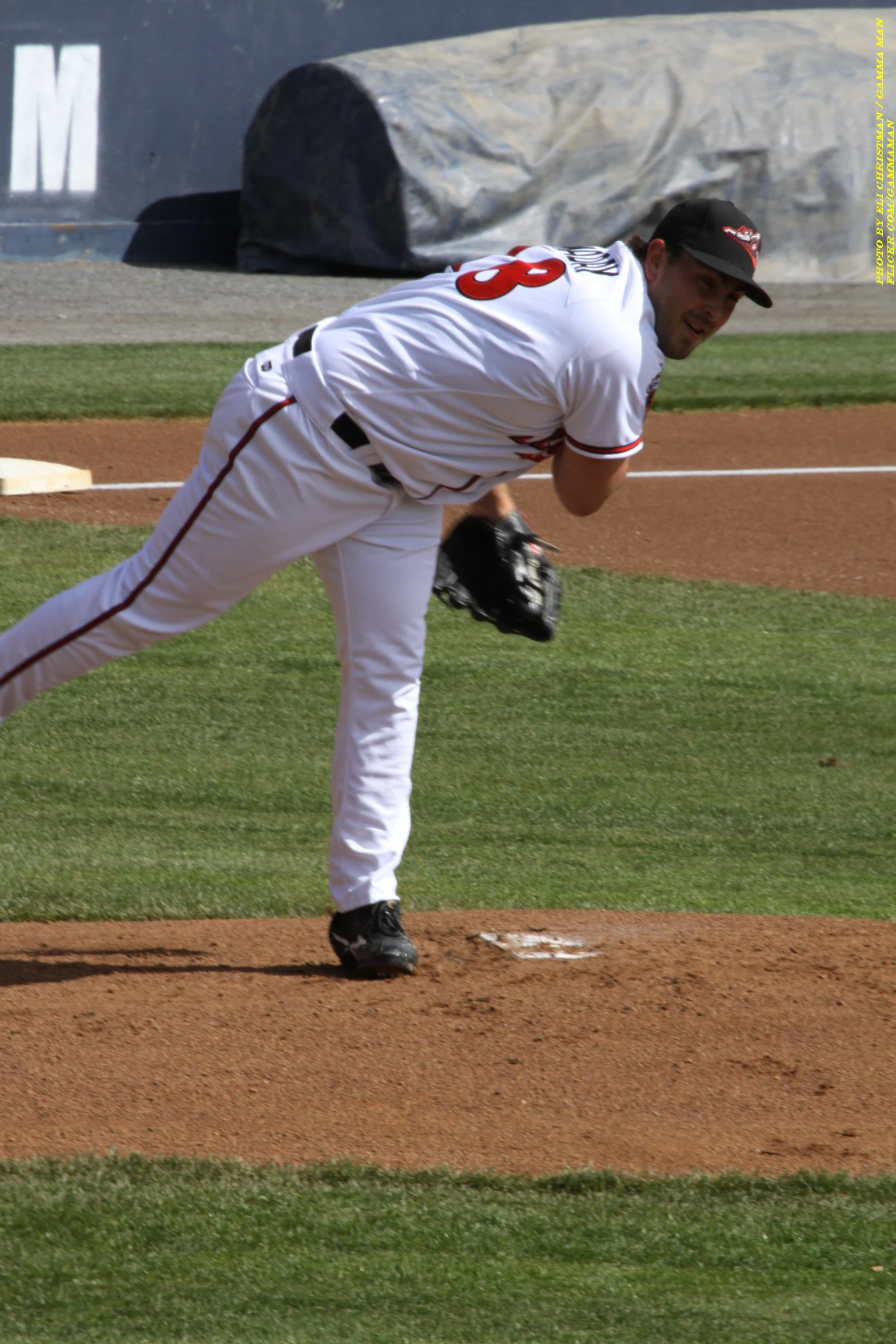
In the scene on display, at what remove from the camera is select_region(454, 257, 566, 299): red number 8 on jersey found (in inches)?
138

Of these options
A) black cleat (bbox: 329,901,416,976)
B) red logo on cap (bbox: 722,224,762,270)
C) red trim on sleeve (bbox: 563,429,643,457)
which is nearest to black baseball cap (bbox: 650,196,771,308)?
red logo on cap (bbox: 722,224,762,270)

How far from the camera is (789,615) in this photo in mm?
7832

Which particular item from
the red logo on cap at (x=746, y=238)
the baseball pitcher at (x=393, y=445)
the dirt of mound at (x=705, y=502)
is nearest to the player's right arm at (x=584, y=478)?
the baseball pitcher at (x=393, y=445)

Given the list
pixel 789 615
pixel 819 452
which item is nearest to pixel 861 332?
pixel 819 452

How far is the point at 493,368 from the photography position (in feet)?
11.3

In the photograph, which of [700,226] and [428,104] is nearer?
[700,226]

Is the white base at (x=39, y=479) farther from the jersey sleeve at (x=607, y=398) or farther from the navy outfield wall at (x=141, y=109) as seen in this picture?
the navy outfield wall at (x=141, y=109)

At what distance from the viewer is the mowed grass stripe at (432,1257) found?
8.20ft

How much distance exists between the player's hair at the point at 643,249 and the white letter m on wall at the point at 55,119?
45.6 feet

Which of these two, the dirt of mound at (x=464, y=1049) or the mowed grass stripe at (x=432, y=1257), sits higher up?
the mowed grass stripe at (x=432, y=1257)

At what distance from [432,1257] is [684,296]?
1.94 meters

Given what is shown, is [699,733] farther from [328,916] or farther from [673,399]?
[673,399]

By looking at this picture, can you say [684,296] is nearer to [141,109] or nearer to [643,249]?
[643,249]

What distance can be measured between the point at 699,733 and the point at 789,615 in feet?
5.42
